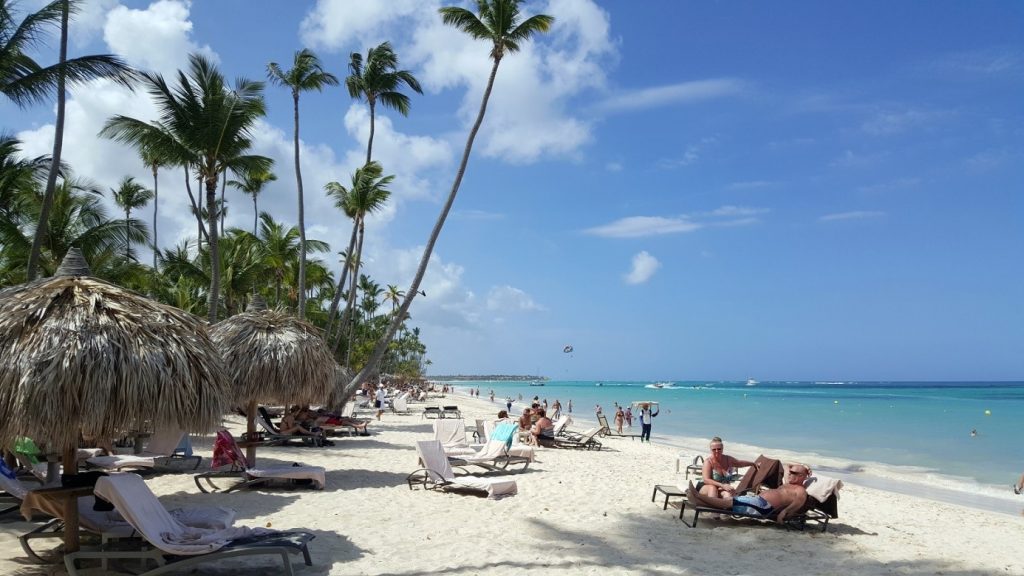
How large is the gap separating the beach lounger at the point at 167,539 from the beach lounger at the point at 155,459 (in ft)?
12.4

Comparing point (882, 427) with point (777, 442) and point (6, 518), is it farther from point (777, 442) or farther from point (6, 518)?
point (6, 518)

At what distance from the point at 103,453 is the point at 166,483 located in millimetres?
1850

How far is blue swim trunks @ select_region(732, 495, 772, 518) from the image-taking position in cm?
748

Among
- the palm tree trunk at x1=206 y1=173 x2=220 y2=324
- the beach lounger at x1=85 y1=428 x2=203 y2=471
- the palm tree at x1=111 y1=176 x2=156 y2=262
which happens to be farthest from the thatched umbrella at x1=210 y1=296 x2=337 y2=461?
the palm tree at x1=111 y1=176 x2=156 y2=262

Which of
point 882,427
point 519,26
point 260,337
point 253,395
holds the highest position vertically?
point 519,26

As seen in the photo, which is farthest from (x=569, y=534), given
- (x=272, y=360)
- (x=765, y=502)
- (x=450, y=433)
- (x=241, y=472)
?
(x=450, y=433)

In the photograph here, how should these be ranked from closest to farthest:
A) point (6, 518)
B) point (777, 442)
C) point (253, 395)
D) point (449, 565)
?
point (449, 565) → point (6, 518) → point (253, 395) → point (777, 442)

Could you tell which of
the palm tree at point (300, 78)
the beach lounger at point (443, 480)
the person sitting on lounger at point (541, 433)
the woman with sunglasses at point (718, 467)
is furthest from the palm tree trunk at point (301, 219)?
the woman with sunglasses at point (718, 467)

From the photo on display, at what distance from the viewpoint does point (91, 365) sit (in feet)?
16.9

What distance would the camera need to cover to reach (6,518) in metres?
6.94

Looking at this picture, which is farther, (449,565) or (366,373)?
(366,373)

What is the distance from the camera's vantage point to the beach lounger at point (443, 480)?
907 centimetres

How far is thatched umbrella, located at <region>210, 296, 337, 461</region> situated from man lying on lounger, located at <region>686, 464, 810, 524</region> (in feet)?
19.7

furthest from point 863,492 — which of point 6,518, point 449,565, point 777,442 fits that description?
point 777,442
